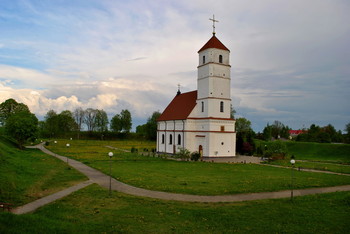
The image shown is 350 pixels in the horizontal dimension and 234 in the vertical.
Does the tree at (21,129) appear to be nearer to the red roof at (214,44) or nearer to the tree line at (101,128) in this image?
the tree line at (101,128)

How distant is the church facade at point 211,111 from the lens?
38969 millimetres

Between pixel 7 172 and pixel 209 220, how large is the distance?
15.0m

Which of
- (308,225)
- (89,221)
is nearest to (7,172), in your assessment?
(89,221)

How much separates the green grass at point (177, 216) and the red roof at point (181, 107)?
28.1m

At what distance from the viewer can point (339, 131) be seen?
79.4 meters

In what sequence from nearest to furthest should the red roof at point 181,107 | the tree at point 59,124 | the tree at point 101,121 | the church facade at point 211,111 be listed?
the church facade at point 211,111 < the red roof at point 181,107 < the tree at point 59,124 < the tree at point 101,121

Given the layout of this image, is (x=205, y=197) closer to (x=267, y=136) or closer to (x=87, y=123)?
(x=267, y=136)

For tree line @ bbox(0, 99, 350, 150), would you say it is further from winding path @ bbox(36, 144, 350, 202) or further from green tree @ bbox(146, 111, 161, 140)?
winding path @ bbox(36, 144, 350, 202)

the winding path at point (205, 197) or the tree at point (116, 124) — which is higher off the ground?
the tree at point (116, 124)

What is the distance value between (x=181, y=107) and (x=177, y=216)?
34.5m

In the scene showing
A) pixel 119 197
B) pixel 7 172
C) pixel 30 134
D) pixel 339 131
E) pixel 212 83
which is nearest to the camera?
pixel 119 197

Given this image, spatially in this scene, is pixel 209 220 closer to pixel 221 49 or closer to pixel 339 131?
pixel 221 49

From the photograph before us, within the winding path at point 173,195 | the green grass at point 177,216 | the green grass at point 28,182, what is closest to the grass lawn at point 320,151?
the winding path at point 173,195

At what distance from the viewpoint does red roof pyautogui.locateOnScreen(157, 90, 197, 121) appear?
1686 inches
